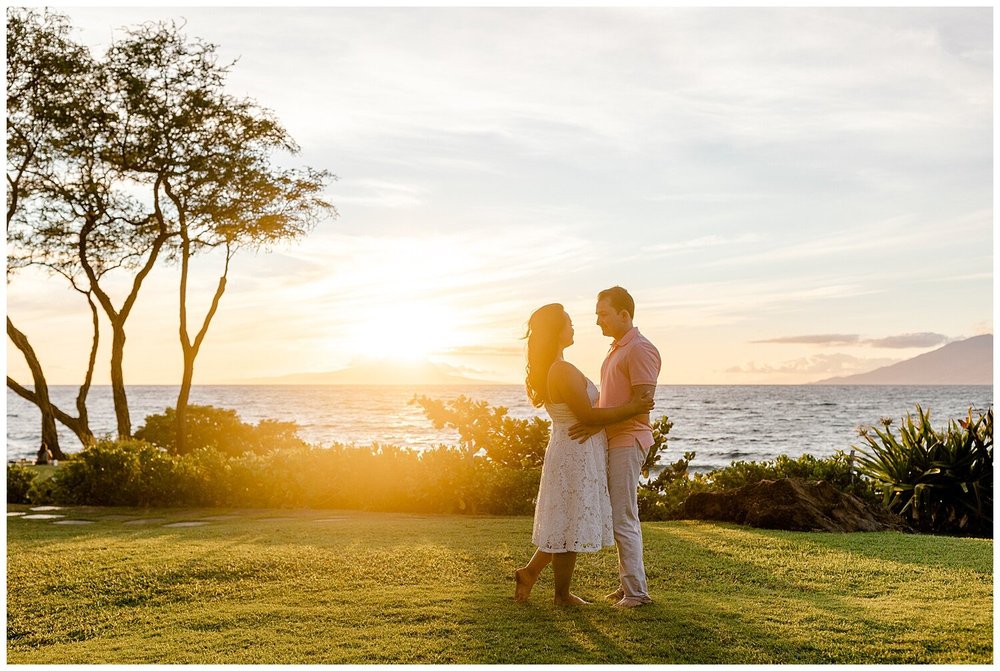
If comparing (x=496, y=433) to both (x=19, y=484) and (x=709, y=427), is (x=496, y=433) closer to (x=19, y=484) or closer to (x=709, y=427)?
(x=19, y=484)

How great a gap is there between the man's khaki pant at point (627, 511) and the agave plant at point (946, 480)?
703 cm

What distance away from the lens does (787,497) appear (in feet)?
34.3

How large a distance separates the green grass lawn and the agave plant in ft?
8.21

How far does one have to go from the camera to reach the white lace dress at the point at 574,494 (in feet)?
19.9

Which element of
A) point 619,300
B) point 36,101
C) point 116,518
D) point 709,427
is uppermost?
point 36,101

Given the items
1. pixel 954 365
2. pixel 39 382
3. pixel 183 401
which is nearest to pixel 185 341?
pixel 183 401

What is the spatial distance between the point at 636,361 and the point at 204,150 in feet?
58.2

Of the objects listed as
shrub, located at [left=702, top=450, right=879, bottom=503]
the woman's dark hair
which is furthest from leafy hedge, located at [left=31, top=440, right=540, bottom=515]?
the woman's dark hair

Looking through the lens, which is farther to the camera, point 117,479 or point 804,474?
point 117,479

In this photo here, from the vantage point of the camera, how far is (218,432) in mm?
25172

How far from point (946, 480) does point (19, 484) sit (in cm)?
1361

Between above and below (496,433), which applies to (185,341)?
above

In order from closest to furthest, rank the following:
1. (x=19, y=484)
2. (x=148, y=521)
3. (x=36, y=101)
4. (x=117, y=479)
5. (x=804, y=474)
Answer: (x=148, y=521) < (x=804, y=474) < (x=117, y=479) < (x=19, y=484) < (x=36, y=101)

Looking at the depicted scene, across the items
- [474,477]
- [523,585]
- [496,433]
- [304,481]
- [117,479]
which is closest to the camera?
[523,585]
